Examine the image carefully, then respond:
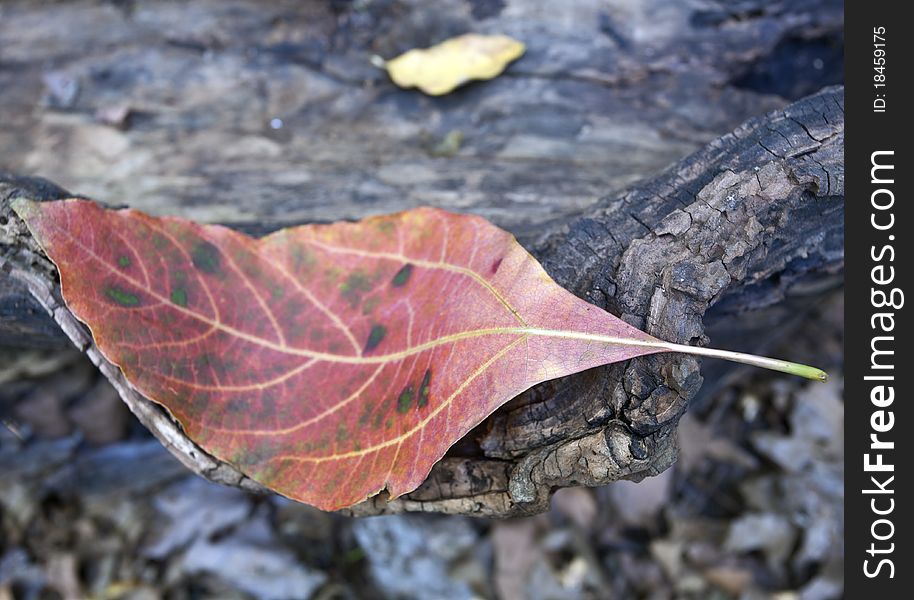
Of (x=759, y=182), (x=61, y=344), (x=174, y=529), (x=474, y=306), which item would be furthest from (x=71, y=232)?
(x=174, y=529)

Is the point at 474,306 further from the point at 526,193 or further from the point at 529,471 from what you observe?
the point at 526,193

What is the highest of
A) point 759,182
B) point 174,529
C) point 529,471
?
point 759,182

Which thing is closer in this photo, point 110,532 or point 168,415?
point 168,415

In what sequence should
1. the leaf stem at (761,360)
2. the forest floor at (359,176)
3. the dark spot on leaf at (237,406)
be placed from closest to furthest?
1. the leaf stem at (761,360)
2. the dark spot on leaf at (237,406)
3. the forest floor at (359,176)

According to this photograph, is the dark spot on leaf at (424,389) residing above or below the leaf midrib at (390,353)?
below

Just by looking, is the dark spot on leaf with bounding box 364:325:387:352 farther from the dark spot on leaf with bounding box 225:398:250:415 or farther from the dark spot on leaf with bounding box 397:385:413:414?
the dark spot on leaf with bounding box 225:398:250:415

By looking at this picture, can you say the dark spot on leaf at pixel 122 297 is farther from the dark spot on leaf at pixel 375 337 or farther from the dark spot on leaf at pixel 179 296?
the dark spot on leaf at pixel 375 337

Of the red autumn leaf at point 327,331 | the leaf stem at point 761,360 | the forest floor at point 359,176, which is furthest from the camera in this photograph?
the forest floor at point 359,176

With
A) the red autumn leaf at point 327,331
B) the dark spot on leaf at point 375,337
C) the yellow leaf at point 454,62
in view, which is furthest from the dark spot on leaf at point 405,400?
the yellow leaf at point 454,62
